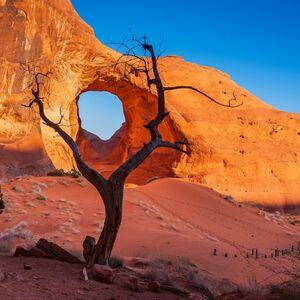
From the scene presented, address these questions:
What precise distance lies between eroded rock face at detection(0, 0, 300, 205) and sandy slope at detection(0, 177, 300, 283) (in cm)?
608

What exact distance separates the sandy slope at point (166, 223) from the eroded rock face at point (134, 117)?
6082mm

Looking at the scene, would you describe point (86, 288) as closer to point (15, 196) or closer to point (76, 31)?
point (15, 196)

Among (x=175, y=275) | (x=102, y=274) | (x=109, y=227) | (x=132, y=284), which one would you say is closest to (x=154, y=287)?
(x=132, y=284)

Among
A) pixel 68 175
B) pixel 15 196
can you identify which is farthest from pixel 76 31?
pixel 15 196

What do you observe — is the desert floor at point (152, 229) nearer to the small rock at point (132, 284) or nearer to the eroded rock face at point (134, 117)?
Answer: the small rock at point (132, 284)

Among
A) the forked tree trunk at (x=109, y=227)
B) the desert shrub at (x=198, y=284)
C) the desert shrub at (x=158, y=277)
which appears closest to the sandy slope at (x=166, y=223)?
the desert shrub at (x=198, y=284)

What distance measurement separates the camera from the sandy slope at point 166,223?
477 inches

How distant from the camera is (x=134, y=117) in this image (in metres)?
36.1

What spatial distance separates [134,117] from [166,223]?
20.2m

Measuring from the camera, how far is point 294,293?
18.1 ft

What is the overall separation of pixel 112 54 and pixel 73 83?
404 cm

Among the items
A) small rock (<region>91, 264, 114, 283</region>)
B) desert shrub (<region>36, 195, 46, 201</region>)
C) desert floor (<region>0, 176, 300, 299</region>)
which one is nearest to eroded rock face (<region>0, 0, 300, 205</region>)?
desert floor (<region>0, 176, 300, 299</region>)

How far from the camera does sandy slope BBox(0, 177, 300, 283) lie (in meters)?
12.1

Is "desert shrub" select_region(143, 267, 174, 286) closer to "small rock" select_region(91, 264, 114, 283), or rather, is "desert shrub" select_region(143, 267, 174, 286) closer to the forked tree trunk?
the forked tree trunk
